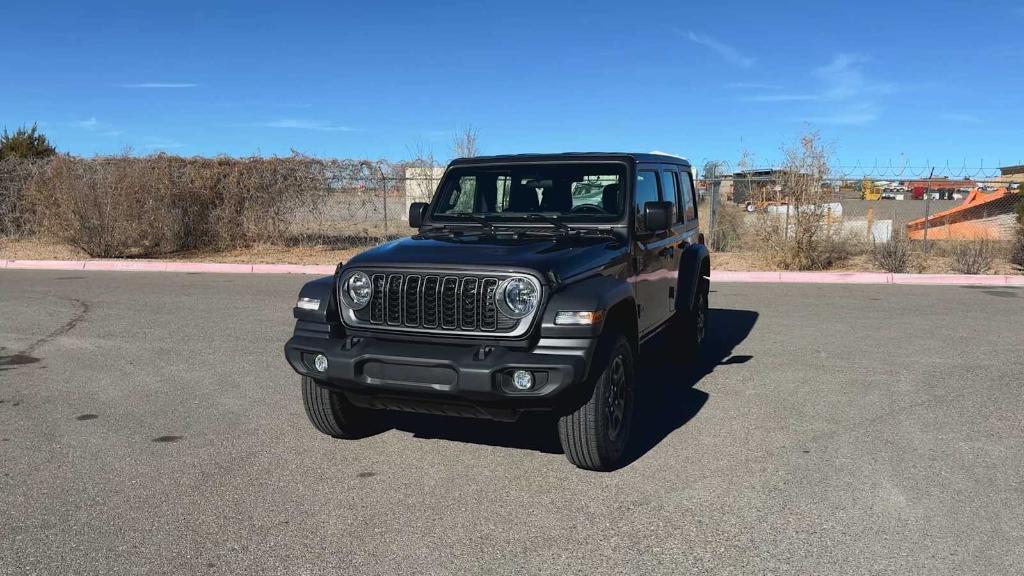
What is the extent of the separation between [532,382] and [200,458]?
85.1 inches

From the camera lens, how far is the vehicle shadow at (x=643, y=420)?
527cm

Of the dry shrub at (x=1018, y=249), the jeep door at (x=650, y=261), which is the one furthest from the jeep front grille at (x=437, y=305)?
the dry shrub at (x=1018, y=249)

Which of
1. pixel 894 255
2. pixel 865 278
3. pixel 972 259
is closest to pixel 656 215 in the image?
pixel 865 278

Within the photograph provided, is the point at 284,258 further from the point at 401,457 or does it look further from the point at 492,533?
the point at 492,533

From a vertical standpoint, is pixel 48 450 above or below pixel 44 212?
below

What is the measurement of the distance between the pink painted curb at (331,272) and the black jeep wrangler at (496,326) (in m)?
9.69

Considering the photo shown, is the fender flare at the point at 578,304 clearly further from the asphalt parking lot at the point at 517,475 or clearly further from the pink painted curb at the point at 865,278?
the pink painted curb at the point at 865,278

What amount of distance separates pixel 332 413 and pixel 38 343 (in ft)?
16.4

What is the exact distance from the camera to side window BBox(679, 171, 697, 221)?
24.6 feet

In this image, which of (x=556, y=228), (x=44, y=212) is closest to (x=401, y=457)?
(x=556, y=228)

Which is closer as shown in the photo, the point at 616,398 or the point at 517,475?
the point at 517,475

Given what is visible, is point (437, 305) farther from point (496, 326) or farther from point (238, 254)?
point (238, 254)

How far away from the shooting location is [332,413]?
5.02 m

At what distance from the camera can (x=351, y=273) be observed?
185 inches
